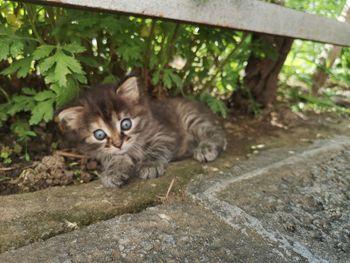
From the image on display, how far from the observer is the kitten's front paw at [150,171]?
2.10 meters

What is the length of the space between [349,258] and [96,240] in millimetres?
998

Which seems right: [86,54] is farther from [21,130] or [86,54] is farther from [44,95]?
[21,130]

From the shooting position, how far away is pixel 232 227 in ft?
5.14

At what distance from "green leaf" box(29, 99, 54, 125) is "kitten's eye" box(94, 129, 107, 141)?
297 millimetres

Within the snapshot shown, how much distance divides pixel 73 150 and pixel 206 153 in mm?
932

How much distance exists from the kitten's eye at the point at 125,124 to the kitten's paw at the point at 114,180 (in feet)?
1.35

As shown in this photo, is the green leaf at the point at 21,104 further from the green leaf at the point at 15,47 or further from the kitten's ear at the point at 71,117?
the green leaf at the point at 15,47

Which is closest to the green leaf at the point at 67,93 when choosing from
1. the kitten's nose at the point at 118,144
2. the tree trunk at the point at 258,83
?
the kitten's nose at the point at 118,144

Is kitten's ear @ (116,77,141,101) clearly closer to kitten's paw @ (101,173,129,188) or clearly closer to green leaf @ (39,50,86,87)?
green leaf @ (39,50,86,87)

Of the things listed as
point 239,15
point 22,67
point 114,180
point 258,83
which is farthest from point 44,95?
point 258,83

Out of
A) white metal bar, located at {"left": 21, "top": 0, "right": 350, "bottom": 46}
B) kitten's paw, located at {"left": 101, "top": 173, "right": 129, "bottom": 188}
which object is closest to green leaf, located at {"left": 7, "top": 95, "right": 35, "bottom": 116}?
kitten's paw, located at {"left": 101, "top": 173, "right": 129, "bottom": 188}

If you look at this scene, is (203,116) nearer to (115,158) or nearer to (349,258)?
(115,158)

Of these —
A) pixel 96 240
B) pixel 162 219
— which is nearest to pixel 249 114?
pixel 162 219

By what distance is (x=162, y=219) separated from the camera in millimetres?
1616
